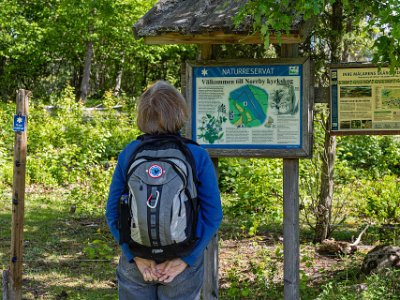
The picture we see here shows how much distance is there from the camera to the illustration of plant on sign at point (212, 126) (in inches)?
194

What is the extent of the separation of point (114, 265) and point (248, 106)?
10.8 ft

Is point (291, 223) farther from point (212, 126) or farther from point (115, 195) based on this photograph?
point (115, 195)

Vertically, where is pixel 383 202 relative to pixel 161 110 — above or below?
below

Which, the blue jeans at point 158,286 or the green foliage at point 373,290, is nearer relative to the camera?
the blue jeans at point 158,286

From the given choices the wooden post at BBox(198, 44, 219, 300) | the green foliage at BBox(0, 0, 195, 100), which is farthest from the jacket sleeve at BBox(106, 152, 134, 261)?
the green foliage at BBox(0, 0, 195, 100)

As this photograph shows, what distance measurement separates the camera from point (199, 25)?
4562 millimetres

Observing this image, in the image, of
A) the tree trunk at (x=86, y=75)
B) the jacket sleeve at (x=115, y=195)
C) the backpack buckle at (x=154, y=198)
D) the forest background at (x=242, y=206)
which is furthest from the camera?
the tree trunk at (x=86, y=75)

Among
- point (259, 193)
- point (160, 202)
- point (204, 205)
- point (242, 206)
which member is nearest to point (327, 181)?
point (259, 193)

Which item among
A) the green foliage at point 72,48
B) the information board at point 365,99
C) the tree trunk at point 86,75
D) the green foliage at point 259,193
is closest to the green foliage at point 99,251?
the green foliage at point 259,193

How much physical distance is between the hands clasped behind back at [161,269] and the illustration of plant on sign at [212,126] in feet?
6.66

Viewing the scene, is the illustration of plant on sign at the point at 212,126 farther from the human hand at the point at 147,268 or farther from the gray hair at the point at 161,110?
the human hand at the point at 147,268

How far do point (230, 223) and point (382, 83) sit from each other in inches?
195

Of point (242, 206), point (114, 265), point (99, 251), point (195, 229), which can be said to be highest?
point (195, 229)

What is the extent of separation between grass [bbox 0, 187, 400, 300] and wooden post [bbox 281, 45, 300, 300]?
0.43 m
